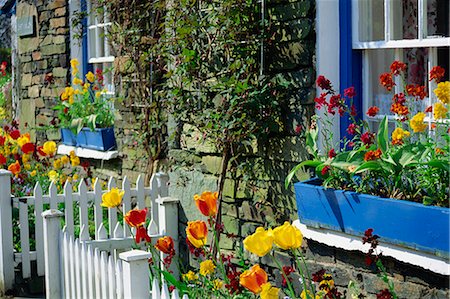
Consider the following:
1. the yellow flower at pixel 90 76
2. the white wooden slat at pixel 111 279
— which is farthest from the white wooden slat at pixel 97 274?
the yellow flower at pixel 90 76

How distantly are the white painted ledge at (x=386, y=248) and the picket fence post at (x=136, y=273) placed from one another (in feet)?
3.23

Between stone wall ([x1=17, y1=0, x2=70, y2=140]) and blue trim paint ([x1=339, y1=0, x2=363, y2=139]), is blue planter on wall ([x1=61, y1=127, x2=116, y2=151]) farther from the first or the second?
blue trim paint ([x1=339, y1=0, x2=363, y2=139])

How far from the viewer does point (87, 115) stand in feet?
28.0

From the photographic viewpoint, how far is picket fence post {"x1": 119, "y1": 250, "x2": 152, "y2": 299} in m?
3.82

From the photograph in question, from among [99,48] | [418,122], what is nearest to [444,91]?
[418,122]

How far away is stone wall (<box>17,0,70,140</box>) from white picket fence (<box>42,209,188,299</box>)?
3919 mm

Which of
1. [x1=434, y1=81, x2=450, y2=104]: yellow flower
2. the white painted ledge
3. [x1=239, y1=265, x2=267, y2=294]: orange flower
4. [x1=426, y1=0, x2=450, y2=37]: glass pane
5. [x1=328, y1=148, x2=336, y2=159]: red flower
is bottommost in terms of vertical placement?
the white painted ledge

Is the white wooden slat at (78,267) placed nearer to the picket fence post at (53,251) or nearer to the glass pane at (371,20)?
the picket fence post at (53,251)

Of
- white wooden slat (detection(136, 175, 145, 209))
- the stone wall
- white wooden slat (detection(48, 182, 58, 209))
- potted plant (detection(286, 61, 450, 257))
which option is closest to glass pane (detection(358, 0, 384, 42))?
potted plant (detection(286, 61, 450, 257))

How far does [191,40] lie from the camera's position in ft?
18.4

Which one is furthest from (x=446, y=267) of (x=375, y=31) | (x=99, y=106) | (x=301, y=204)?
(x=99, y=106)

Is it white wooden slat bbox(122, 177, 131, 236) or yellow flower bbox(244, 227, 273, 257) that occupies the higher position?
yellow flower bbox(244, 227, 273, 257)

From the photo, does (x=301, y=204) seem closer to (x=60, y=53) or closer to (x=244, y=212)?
(x=244, y=212)

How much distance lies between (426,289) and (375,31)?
1.50 m
